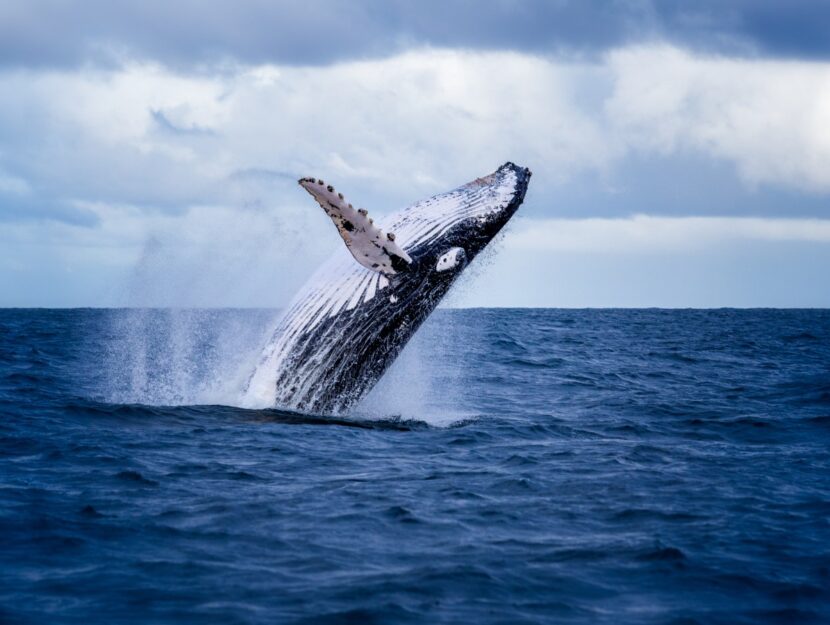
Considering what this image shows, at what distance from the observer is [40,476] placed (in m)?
9.02

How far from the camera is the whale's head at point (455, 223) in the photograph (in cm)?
1185

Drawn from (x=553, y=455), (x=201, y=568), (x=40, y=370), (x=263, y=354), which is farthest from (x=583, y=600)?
(x=40, y=370)

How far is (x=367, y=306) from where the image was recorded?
1174cm

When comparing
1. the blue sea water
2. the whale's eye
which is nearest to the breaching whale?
the whale's eye

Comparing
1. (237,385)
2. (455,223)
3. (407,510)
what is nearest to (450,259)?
(455,223)

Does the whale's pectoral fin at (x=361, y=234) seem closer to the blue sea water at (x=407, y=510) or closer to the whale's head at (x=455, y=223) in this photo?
the whale's head at (x=455, y=223)

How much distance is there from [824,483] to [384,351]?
5.03 meters

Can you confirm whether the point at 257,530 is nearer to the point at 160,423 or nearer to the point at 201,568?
the point at 201,568

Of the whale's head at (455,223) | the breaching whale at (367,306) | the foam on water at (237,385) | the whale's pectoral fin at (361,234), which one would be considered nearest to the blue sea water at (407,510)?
the foam on water at (237,385)

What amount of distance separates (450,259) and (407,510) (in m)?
4.49

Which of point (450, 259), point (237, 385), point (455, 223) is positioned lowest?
point (237, 385)

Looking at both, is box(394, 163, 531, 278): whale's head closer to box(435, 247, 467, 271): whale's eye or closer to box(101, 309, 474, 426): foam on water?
box(435, 247, 467, 271): whale's eye

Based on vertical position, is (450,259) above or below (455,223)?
below

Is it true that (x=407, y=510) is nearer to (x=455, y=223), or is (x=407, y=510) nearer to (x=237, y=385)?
(x=455, y=223)
